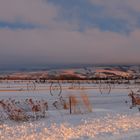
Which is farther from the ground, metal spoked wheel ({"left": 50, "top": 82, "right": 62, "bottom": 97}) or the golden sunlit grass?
the golden sunlit grass

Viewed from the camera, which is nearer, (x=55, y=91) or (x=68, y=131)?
(x=68, y=131)

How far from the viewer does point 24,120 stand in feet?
53.4

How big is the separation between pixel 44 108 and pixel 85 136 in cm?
759

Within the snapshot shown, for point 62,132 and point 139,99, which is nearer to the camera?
point 62,132

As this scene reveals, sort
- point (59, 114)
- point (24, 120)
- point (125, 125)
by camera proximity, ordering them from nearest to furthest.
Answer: point (125, 125)
point (24, 120)
point (59, 114)

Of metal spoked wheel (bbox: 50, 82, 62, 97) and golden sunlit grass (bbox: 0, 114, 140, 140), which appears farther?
metal spoked wheel (bbox: 50, 82, 62, 97)

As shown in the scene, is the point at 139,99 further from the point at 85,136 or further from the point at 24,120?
the point at 85,136

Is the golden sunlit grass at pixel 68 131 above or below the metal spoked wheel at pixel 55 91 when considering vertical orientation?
above

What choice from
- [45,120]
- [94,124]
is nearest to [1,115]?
[45,120]

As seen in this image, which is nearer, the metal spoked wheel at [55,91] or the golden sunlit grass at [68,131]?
the golden sunlit grass at [68,131]

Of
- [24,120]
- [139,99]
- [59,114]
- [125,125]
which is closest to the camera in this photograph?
[125,125]

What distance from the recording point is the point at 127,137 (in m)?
11.6

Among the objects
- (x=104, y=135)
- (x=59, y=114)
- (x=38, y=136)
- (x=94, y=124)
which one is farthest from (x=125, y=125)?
(x=59, y=114)

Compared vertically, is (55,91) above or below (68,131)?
below
